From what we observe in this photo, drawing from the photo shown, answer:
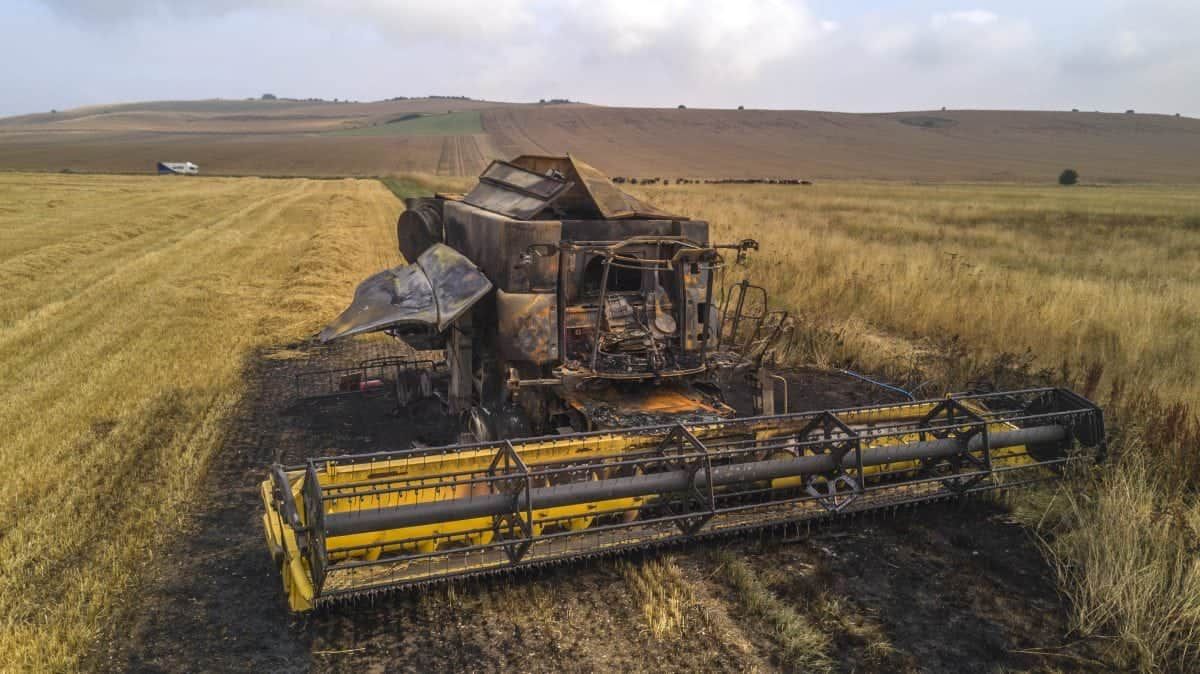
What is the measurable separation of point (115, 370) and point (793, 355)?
898 centimetres

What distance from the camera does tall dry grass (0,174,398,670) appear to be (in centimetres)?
478

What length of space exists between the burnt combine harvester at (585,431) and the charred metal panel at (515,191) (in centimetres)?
3

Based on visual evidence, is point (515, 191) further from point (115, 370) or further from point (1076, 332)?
point (1076, 332)

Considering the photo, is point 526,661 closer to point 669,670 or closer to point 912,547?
point 669,670

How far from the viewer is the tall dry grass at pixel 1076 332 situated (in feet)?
15.0

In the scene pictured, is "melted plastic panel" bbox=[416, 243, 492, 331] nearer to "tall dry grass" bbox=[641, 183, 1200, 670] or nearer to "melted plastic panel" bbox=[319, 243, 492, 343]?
"melted plastic panel" bbox=[319, 243, 492, 343]

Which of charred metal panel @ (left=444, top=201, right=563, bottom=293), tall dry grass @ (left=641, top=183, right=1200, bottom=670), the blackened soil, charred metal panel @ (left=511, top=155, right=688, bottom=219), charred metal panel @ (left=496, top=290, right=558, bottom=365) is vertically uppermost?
charred metal panel @ (left=511, top=155, right=688, bottom=219)

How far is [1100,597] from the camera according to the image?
181 inches

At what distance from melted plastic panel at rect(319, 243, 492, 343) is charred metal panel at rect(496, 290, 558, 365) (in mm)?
361

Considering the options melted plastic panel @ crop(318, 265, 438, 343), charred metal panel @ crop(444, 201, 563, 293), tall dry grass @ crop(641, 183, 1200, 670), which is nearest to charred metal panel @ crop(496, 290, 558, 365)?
charred metal panel @ crop(444, 201, 563, 293)

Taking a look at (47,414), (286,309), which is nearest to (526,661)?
(47,414)

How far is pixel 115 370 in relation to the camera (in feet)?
30.6

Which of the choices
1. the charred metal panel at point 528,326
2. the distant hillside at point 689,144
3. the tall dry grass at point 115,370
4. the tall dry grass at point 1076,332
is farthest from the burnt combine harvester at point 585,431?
the distant hillside at point 689,144

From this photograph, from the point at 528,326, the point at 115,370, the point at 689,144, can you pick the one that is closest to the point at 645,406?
the point at 528,326
